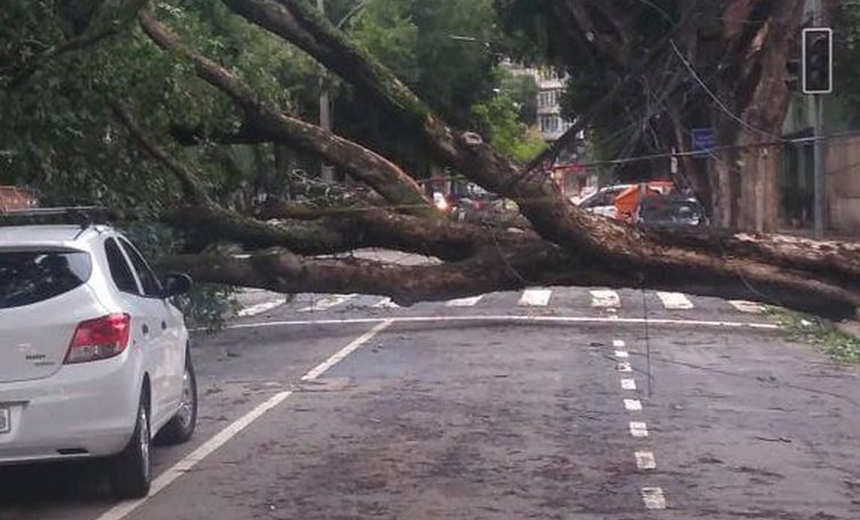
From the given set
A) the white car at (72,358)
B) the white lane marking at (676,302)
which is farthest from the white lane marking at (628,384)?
the white lane marking at (676,302)

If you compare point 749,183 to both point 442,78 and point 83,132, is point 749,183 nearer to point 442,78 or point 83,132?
point 442,78

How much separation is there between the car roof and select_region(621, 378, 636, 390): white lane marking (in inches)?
282

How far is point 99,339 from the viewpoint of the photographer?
9625 millimetres

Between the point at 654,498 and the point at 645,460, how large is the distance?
1555 mm

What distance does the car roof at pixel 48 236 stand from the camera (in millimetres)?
9961

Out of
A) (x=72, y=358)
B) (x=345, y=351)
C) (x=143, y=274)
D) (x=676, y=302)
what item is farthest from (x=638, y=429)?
(x=676, y=302)

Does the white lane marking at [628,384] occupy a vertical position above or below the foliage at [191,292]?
below

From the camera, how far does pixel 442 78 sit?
1747 inches

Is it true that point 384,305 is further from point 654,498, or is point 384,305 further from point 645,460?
point 654,498

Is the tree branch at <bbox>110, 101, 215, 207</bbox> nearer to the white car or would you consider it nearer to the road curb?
the white car

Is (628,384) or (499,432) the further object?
(628,384)

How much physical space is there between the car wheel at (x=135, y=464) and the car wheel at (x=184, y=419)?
6.38 feet

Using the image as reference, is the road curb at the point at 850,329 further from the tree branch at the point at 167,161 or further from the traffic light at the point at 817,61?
the tree branch at the point at 167,161

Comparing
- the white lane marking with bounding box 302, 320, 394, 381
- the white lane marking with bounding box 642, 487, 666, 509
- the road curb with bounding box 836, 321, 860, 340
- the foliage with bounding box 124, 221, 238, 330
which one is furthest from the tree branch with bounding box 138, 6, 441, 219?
the road curb with bounding box 836, 321, 860, 340
